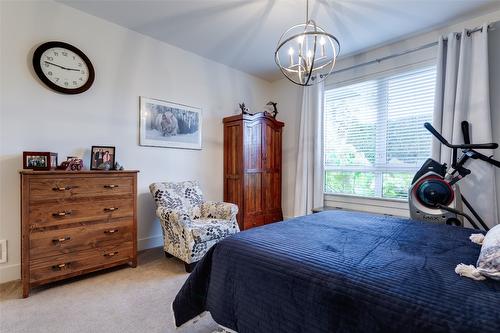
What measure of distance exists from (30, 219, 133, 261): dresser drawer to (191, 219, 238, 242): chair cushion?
0.68m

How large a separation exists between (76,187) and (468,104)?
12.8 ft

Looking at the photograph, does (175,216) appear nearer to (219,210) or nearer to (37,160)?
(219,210)

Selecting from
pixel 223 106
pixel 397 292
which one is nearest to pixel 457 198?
pixel 397 292

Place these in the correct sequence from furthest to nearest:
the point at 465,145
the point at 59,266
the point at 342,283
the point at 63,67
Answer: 1. the point at 63,67
2. the point at 465,145
3. the point at 59,266
4. the point at 342,283

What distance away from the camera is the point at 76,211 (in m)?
2.30

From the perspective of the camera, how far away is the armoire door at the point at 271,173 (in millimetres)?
4074

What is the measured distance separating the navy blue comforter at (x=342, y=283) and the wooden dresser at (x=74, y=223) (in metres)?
1.34

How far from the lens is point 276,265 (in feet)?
3.91

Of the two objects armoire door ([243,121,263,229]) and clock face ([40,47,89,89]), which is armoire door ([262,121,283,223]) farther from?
clock face ([40,47,89,89])

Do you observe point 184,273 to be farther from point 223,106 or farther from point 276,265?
point 223,106

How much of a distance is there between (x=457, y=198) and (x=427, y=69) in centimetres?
156

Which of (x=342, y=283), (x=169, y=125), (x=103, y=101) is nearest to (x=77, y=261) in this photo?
(x=103, y=101)

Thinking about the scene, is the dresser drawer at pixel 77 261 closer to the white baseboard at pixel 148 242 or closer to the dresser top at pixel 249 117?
the white baseboard at pixel 148 242

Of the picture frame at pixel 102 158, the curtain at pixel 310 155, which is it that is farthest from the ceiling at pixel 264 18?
the picture frame at pixel 102 158
